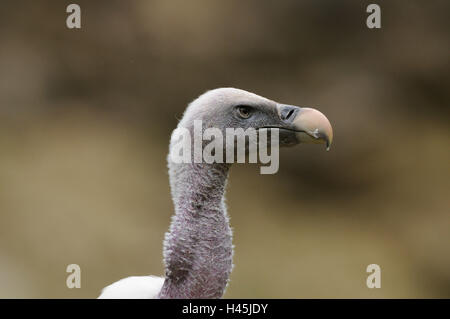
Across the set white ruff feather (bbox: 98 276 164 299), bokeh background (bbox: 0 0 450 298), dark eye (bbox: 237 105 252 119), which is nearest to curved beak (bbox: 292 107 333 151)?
dark eye (bbox: 237 105 252 119)

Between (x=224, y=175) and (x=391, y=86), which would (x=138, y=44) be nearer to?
(x=391, y=86)

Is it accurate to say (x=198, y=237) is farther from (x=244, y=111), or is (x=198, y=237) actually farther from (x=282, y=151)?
(x=282, y=151)

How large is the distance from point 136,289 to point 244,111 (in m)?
0.89

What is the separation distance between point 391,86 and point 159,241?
2.98 m

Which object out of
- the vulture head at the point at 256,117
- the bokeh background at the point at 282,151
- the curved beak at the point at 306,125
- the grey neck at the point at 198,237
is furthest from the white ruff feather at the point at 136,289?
the bokeh background at the point at 282,151

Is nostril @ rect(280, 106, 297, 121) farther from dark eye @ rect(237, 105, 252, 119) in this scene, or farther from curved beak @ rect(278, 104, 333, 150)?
dark eye @ rect(237, 105, 252, 119)

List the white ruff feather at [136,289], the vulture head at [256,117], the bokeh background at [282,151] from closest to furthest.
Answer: the vulture head at [256,117] → the white ruff feather at [136,289] → the bokeh background at [282,151]

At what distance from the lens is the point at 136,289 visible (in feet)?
9.48

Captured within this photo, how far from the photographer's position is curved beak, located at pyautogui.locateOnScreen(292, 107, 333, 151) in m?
2.64

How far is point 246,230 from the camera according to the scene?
7422 mm

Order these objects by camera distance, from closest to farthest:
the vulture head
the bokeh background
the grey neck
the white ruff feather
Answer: the grey neck
the vulture head
the white ruff feather
the bokeh background

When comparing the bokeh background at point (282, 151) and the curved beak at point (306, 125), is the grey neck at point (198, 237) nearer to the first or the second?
the curved beak at point (306, 125)

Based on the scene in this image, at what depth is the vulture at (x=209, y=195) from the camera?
2.55 m

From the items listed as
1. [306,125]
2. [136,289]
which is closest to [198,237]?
[136,289]
